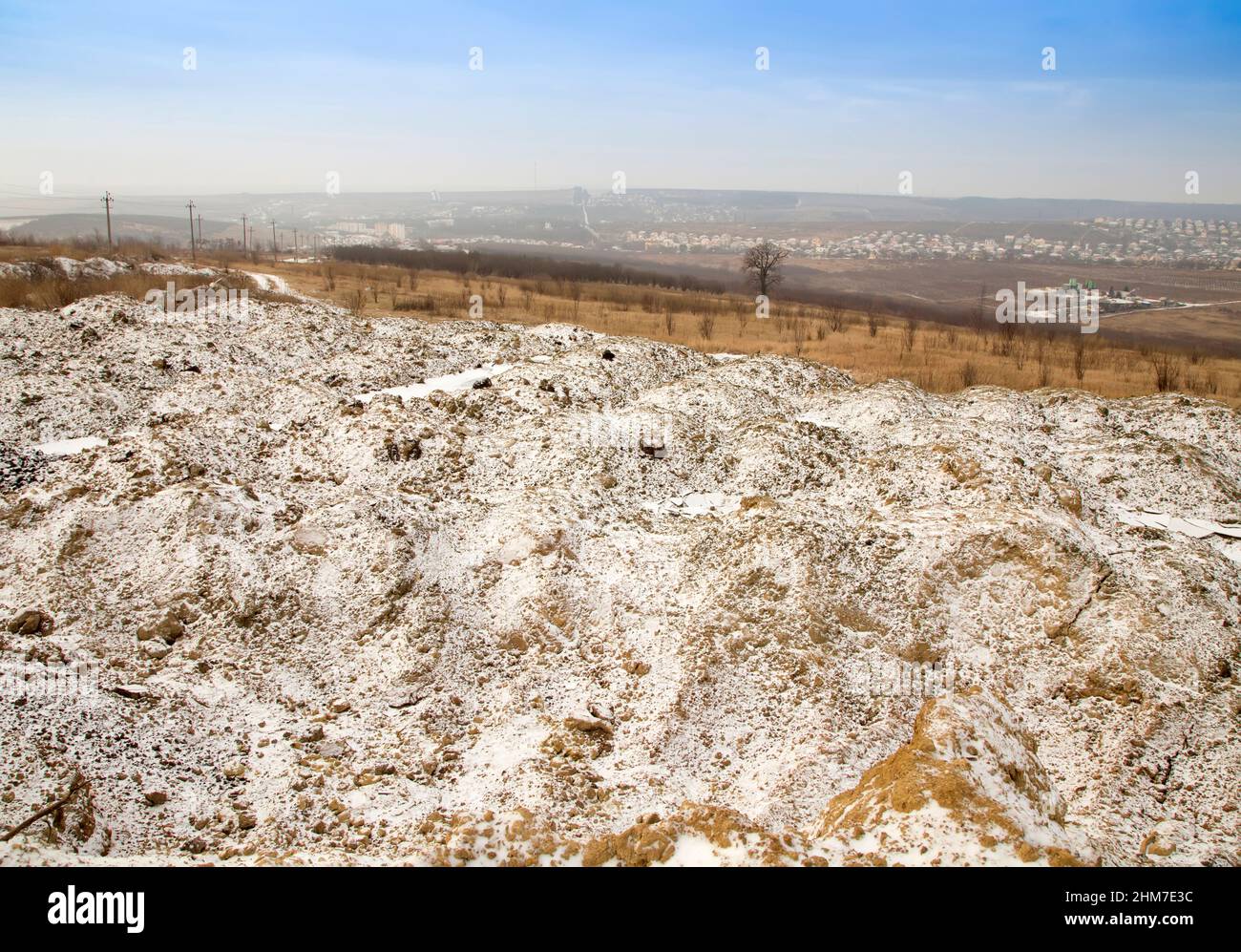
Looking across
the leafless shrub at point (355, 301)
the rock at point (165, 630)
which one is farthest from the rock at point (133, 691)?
the leafless shrub at point (355, 301)

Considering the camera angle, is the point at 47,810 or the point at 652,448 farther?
the point at 652,448

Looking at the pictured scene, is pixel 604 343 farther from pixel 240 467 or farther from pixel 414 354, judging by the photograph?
pixel 240 467

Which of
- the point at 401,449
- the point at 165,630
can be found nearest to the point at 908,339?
the point at 401,449

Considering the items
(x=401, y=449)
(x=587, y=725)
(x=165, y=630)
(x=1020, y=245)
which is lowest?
(x=587, y=725)

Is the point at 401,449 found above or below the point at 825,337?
below

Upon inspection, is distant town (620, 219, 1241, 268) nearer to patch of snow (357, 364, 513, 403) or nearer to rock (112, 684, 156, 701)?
patch of snow (357, 364, 513, 403)

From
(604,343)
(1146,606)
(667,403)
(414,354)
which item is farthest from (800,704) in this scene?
(414,354)

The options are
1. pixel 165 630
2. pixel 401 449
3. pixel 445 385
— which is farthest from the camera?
pixel 445 385

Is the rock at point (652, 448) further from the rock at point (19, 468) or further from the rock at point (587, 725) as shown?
the rock at point (19, 468)

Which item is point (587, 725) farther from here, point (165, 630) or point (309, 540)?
point (165, 630)
